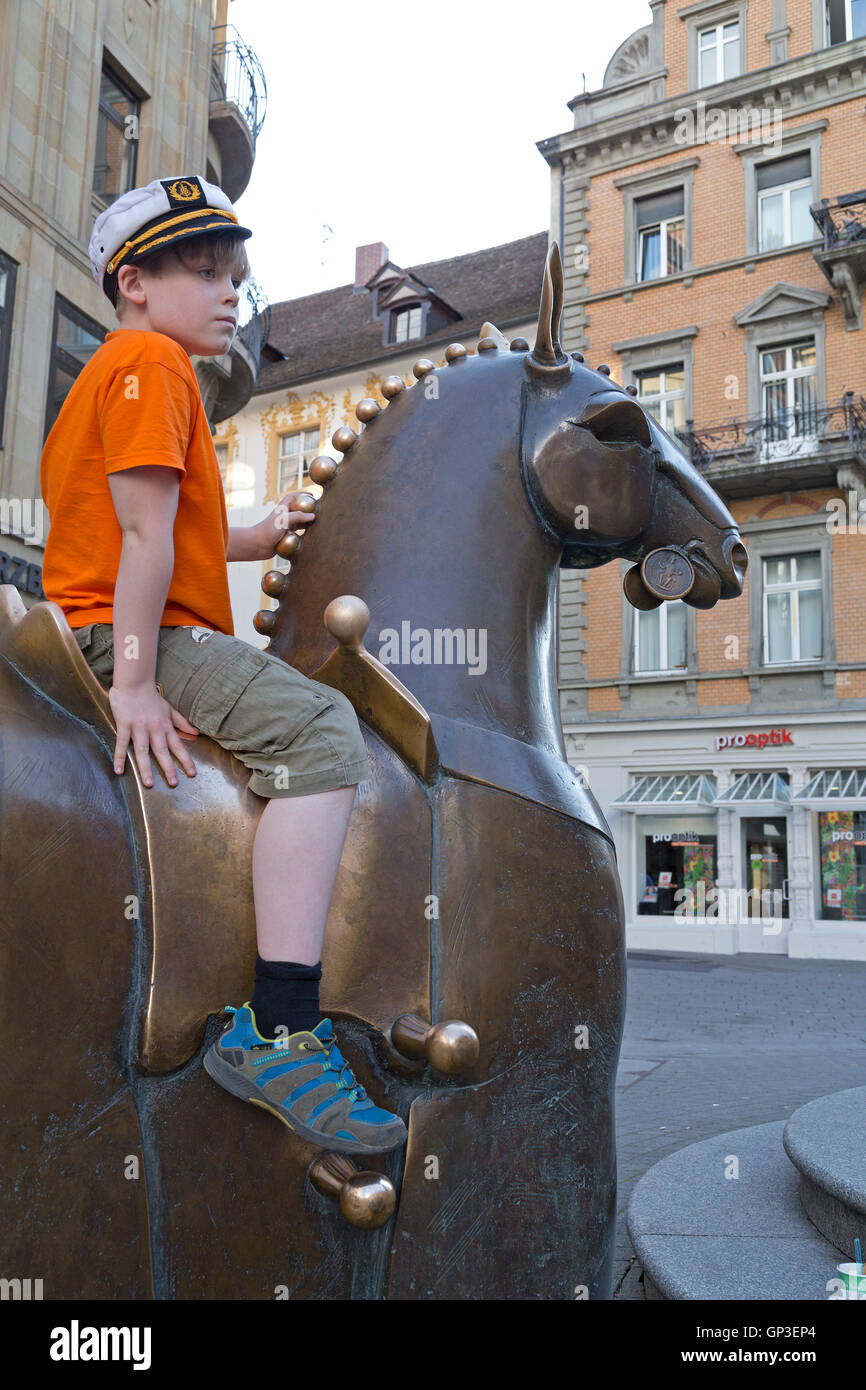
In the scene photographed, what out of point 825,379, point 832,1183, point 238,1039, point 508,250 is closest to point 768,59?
point 825,379

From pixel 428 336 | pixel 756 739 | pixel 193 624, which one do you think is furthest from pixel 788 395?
pixel 193 624

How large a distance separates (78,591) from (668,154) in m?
21.5

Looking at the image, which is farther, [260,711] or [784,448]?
[784,448]

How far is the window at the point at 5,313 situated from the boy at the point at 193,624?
358 inches

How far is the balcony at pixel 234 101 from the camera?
13805 mm

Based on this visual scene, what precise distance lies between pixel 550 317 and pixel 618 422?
215 mm

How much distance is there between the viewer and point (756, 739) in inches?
691

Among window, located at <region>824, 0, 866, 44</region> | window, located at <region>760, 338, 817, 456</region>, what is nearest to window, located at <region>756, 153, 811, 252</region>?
window, located at <region>760, 338, 817, 456</region>

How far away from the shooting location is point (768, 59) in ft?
63.0

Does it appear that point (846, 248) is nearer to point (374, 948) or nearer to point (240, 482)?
point (240, 482)

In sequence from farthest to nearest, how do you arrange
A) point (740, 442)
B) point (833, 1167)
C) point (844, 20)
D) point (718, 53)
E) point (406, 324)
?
point (406, 324) < point (718, 53) < point (844, 20) < point (740, 442) < point (833, 1167)

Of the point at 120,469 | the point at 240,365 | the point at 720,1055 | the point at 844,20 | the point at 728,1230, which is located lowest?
the point at 720,1055

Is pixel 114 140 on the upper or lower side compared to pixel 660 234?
lower
